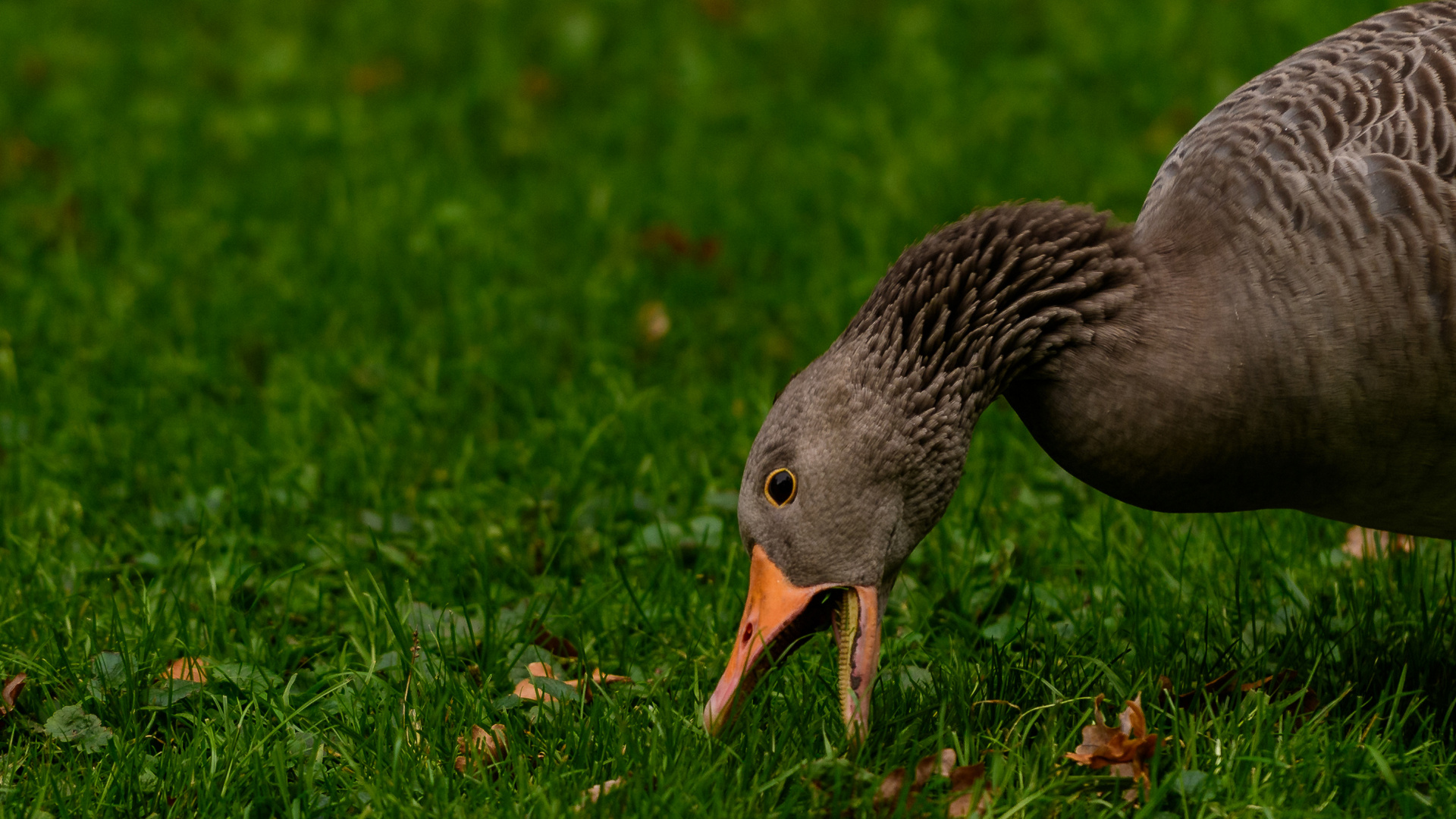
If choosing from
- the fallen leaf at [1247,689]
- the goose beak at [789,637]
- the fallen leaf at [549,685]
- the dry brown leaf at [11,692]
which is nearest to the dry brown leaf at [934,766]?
the goose beak at [789,637]

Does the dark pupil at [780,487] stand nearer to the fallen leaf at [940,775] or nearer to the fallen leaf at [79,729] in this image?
the fallen leaf at [940,775]

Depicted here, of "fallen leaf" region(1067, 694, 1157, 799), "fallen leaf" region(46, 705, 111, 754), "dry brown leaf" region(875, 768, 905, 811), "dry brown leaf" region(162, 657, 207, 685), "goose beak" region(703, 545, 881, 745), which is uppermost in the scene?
"goose beak" region(703, 545, 881, 745)

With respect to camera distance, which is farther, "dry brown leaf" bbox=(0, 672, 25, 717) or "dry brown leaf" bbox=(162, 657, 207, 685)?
"dry brown leaf" bbox=(162, 657, 207, 685)

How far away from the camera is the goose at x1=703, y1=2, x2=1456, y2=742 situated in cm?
356

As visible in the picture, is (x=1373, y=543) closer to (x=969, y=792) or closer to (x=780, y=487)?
(x=969, y=792)

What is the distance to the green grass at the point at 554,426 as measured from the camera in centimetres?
378

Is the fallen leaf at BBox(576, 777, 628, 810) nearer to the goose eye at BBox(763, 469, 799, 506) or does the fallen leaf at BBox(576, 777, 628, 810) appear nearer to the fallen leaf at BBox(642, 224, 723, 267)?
the goose eye at BBox(763, 469, 799, 506)

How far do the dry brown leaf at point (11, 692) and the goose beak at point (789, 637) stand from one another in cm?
189

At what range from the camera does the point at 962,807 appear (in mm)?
3510

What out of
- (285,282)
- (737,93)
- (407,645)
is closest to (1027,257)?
(407,645)

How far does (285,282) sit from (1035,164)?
3.92m

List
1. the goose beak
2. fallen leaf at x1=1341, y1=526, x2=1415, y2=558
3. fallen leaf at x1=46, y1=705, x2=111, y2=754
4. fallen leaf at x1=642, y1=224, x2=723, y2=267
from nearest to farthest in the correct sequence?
the goose beak → fallen leaf at x1=46, y1=705, x2=111, y2=754 → fallen leaf at x1=1341, y1=526, x2=1415, y2=558 → fallen leaf at x1=642, y1=224, x2=723, y2=267

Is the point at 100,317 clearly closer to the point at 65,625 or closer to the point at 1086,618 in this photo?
the point at 65,625

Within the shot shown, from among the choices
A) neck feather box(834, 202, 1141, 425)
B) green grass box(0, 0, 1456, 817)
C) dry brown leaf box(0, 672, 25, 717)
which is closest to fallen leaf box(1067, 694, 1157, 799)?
green grass box(0, 0, 1456, 817)
